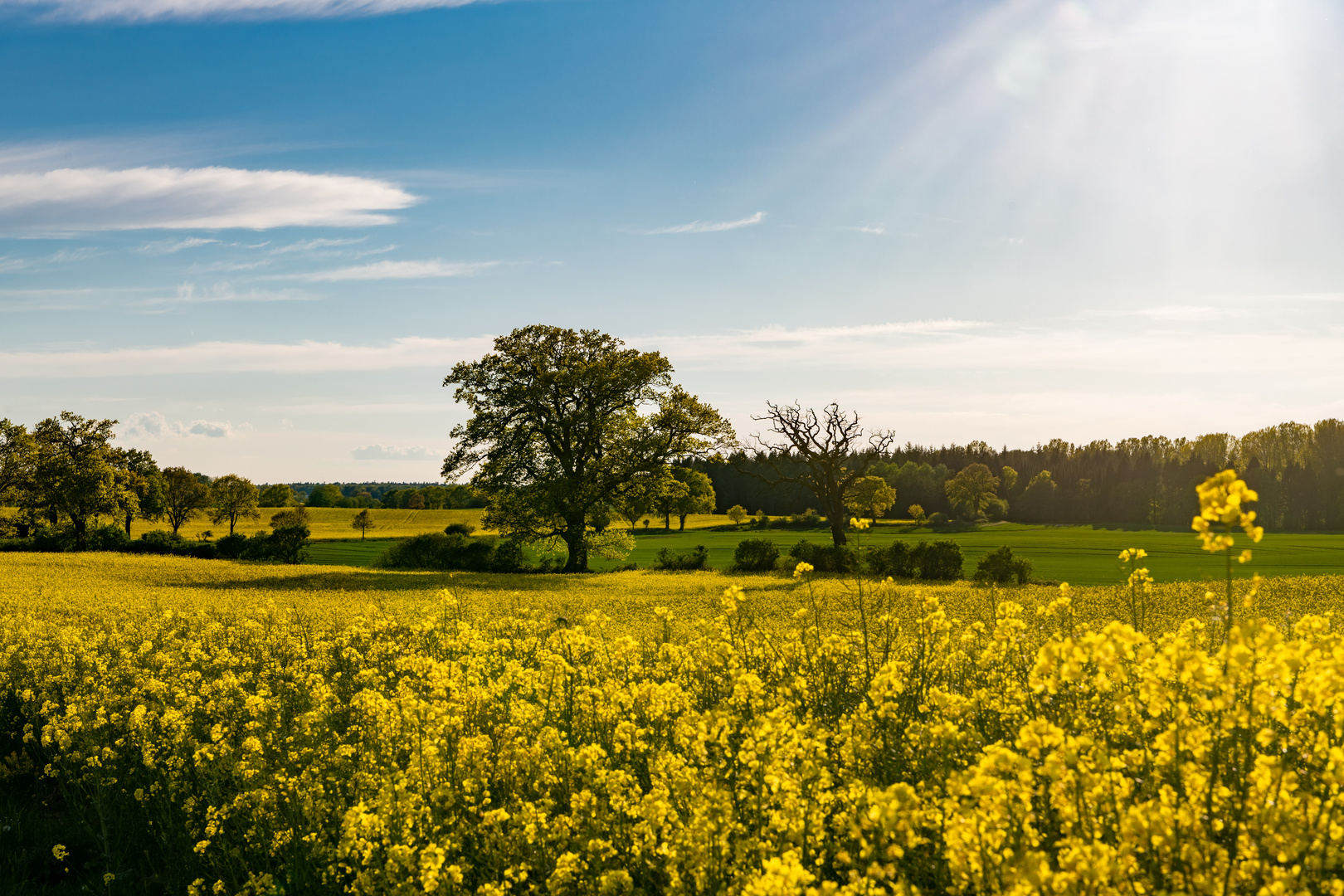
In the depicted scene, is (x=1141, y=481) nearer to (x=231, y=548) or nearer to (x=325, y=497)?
(x=231, y=548)

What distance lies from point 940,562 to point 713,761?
913 inches

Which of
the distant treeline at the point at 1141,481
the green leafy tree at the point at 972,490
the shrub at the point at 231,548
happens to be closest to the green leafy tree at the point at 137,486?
the shrub at the point at 231,548

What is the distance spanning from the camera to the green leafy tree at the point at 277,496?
90.0 meters

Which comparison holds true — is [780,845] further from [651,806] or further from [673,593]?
[673,593]

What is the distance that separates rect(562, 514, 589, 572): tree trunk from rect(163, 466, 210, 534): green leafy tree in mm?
51932

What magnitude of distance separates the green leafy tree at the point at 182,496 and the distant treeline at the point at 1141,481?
49872 millimetres

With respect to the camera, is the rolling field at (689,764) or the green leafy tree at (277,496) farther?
the green leafy tree at (277,496)

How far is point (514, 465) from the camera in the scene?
102ft

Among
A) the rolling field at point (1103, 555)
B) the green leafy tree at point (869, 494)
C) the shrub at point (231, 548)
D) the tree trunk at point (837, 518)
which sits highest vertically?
the green leafy tree at point (869, 494)

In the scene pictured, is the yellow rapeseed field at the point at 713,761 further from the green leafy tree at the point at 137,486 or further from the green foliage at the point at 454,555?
the green leafy tree at the point at 137,486

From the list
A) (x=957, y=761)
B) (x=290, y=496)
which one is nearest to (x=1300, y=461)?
(x=957, y=761)

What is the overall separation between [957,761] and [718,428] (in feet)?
94.5

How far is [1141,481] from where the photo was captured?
90.2 meters

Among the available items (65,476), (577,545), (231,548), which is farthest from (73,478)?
(577,545)
